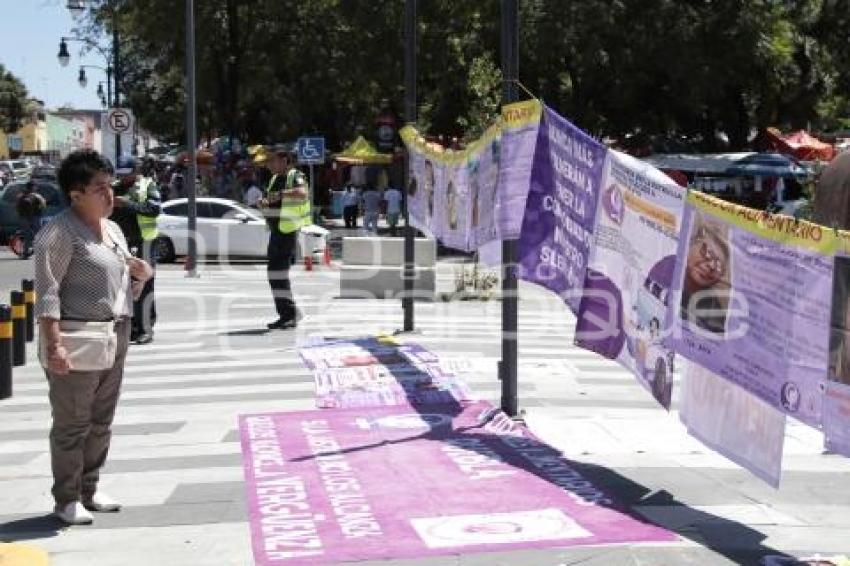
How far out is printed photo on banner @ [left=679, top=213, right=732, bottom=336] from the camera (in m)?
5.61

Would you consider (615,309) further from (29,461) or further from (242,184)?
(242,184)

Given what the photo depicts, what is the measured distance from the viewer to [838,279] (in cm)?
476

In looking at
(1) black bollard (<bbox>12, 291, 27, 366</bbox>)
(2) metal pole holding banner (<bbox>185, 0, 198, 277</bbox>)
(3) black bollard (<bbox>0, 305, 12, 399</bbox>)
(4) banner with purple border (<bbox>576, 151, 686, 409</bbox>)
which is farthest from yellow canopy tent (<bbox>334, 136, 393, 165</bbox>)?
(4) banner with purple border (<bbox>576, 151, 686, 409</bbox>)

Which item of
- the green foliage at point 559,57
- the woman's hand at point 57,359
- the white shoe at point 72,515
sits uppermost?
the green foliage at point 559,57

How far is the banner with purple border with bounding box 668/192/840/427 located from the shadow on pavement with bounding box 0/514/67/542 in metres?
3.35

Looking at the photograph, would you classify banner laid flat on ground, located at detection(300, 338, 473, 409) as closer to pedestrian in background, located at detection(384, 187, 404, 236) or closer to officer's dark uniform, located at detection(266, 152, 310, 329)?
officer's dark uniform, located at detection(266, 152, 310, 329)

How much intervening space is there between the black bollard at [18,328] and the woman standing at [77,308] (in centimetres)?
617

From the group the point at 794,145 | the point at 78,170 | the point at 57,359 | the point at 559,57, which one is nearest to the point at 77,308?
the point at 57,359

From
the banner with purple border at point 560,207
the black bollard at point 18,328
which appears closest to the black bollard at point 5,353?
the black bollard at point 18,328

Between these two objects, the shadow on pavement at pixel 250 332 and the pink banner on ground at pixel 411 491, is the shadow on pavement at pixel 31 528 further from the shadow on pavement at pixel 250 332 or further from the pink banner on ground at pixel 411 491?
the shadow on pavement at pixel 250 332

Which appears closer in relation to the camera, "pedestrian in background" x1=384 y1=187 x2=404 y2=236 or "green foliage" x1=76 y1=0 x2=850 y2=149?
"green foliage" x1=76 y1=0 x2=850 y2=149

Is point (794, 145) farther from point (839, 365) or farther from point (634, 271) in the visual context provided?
point (839, 365)

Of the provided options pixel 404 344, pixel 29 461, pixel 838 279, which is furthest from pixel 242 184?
pixel 838 279

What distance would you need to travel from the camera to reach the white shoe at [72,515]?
581cm
